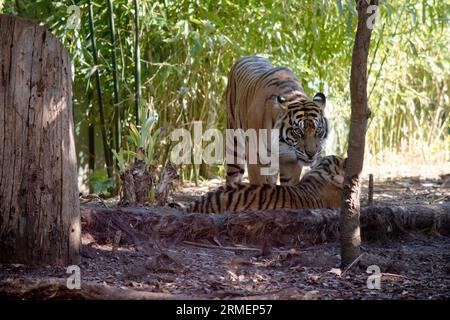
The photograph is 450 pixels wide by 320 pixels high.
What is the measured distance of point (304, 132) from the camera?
612 cm

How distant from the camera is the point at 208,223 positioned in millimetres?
4617

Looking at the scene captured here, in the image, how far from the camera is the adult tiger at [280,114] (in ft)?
20.1

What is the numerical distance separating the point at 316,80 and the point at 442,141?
7.95ft

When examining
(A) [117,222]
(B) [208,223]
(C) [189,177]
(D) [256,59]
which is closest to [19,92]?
(A) [117,222]

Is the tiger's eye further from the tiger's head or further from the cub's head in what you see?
the cub's head

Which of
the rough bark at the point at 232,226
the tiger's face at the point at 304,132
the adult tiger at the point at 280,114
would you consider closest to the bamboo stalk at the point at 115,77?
the adult tiger at the point at 280,114

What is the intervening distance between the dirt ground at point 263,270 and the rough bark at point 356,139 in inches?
5.0

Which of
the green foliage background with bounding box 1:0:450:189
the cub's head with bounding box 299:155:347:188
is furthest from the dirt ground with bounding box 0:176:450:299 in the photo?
the green foliage background with bounding box 1:0:450:189

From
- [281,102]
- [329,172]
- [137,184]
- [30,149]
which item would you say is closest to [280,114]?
[281,102]

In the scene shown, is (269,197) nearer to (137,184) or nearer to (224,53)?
(137,184)

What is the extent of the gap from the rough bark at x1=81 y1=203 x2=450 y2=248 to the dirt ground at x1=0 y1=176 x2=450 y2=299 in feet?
0.21

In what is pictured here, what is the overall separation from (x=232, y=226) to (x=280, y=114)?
6.08 ft

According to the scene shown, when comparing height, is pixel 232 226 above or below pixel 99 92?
below

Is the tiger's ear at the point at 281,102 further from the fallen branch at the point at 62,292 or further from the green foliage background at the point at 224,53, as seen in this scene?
the fallen branch at the point at 62,292
